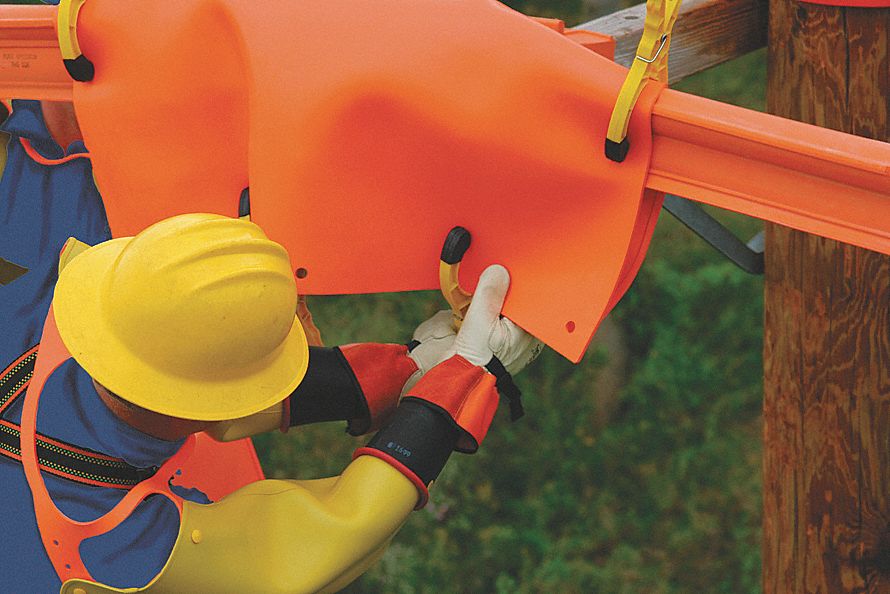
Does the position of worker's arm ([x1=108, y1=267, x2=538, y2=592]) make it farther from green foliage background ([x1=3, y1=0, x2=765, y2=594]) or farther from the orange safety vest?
green foliage background ([x1=3, y1=0, x2=765, y2=594])

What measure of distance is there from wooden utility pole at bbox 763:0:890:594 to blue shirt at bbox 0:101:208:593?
1.43m

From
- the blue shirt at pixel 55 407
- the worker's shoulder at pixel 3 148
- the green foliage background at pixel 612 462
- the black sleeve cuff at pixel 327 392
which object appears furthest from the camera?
the green foliage background at pixel 612 462

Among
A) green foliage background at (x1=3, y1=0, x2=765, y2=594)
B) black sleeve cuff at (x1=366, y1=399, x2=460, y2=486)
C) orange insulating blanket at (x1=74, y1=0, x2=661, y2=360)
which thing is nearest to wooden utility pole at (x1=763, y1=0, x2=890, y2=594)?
orange insulating blanket at (x1=74, y1=0, x2=661, y2=360)

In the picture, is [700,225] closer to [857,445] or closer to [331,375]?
[857,445]

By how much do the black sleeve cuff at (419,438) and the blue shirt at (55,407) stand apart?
1.17 feet

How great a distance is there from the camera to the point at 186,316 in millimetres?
1740

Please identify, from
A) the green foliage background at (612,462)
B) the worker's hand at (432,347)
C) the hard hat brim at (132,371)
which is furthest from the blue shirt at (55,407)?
the green foliage background at (612,462)

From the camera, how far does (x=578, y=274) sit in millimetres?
2023

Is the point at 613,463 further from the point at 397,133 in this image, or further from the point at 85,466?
the point at 85,466

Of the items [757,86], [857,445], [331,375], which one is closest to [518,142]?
[331,375]

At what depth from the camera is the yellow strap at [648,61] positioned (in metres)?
1.79

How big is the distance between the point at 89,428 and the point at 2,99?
795 mm

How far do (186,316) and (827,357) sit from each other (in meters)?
1.60

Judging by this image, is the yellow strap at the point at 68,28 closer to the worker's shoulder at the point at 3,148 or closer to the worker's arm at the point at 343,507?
the worker's shoulder at the point at 3,148
